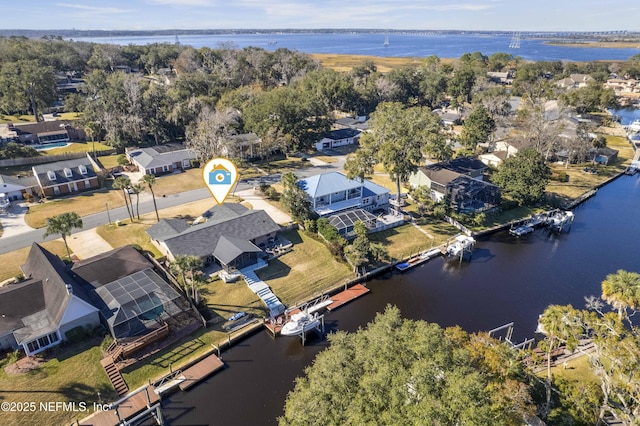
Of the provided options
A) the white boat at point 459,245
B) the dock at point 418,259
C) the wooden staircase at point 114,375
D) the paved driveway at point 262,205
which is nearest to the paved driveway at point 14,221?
the paved driveway at point 262,205

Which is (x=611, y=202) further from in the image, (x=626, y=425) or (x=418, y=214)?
(x=626, y=425)

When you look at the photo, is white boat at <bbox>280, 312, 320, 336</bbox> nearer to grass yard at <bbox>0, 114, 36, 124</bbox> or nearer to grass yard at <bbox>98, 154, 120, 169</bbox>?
grass yard at <bbox>98, 154, 120, 169</bbox>

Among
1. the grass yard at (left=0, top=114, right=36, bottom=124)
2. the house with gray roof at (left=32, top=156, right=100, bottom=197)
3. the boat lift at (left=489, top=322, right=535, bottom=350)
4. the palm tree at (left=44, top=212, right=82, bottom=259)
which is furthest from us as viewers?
the grass yard at (left=0, top=114, right=36, bottom=124)

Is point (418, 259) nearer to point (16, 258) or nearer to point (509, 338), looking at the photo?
point (509, 338)

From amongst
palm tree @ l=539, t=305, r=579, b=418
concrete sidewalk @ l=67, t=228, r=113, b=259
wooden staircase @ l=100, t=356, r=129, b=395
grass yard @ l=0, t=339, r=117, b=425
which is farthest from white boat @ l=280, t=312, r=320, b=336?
concrete sidewalk @ l=67, t=228, r=113, b=259

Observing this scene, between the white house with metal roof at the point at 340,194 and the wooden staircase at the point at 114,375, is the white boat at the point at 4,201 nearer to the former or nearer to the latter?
the wooden staircase at the point at 114,375

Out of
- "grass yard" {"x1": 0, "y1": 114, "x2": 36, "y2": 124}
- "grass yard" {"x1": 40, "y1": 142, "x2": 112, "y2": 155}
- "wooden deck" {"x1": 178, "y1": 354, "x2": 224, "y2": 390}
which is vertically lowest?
"wooden deck" {"x1": 178, "y1": 354, "x2": 224, "y2": 390}

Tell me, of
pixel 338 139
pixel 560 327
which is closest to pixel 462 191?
pixel 560 327
